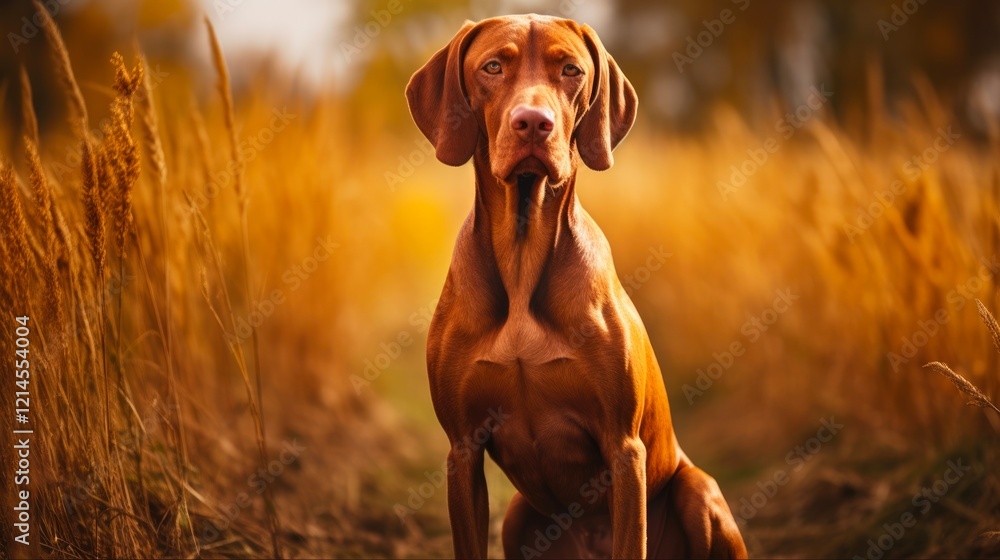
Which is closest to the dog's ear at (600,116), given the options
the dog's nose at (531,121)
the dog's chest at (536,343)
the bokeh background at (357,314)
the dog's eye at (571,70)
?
the dog's eye at (571,70)

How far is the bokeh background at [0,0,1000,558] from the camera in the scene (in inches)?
104

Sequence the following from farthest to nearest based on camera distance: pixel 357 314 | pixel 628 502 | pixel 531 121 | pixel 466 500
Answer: pixel 357 314 → pixel 466 500 → pixel 628 502 → pixel 531 121

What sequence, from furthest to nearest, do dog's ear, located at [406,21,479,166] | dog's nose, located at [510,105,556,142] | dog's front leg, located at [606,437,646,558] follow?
dog's ear, located at [406,21,479,166] → dog's front leg, located at [606,437,646,558] → dog's nose, located at [510,105,556,142]

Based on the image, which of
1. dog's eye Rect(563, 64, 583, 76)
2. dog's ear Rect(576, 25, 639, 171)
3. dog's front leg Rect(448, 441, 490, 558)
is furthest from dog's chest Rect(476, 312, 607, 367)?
dog's eye Rect(563, 64, 583, 76)

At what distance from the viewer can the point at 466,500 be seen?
258 centimetres

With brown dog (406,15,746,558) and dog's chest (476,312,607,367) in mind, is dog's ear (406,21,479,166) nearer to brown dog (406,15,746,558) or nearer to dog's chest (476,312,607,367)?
brown dog (406,15,746,558)

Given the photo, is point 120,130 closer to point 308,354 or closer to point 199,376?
point 199,376

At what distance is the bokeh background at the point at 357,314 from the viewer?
2633 mm

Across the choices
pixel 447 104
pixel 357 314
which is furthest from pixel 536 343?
pixel 357 314

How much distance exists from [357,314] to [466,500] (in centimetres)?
363

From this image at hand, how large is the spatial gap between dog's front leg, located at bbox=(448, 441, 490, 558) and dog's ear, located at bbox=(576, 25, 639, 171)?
0.92 meters

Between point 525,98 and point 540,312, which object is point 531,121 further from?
point 540,312

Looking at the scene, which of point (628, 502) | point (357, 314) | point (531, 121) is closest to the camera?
point (531, 121)

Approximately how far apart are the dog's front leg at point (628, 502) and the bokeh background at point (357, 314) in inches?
47.2
